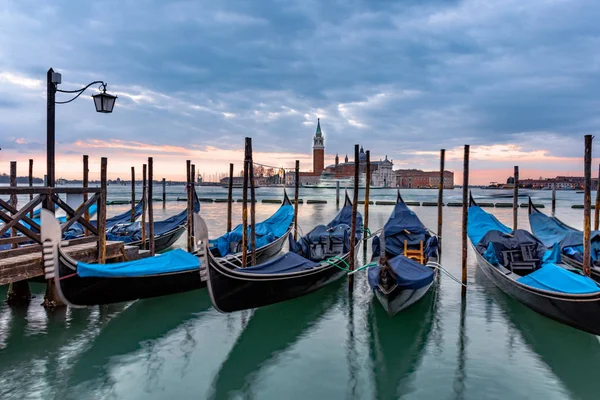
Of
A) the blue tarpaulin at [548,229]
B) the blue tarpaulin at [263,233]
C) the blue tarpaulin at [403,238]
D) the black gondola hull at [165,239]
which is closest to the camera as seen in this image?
the blue tarpaulin at [403,238]

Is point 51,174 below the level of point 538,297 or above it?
above

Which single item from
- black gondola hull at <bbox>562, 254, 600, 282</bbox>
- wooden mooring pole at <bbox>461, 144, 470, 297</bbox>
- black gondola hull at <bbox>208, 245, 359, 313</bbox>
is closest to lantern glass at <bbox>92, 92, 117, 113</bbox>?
black gondola hull at <bbox>208, 245, 359, 313</bbox>

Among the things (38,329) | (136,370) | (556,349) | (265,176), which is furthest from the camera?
(265,176)

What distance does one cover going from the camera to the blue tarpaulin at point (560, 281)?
4118 mm

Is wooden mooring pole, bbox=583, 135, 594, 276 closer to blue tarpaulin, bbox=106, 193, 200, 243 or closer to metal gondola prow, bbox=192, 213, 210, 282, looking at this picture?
metal gondola prow, bbox=192, 213, 210, 282

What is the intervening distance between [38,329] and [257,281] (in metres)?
2.46

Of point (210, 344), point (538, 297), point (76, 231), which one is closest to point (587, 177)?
point (538, 297)

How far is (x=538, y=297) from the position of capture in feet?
14.7

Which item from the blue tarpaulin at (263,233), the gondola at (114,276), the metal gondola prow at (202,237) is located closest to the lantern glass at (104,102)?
the gondola at (114,276)

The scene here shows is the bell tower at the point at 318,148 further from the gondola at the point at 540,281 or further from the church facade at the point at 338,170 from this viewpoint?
the gondola at the point at 540,281

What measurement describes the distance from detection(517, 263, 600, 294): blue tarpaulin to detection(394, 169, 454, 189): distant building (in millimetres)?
99446

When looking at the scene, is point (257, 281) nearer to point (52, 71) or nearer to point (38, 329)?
point (38, 329)

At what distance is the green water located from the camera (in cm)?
347

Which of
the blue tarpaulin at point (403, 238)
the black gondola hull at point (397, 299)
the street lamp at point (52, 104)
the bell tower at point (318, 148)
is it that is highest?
the bell tower at point (318, 148)
